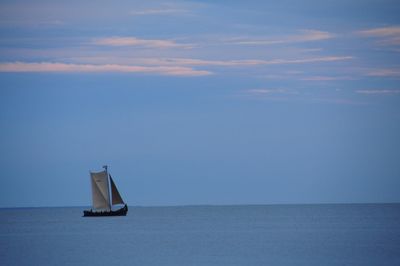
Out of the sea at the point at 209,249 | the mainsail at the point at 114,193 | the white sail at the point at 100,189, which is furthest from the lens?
the mainsail at the point at 114,193

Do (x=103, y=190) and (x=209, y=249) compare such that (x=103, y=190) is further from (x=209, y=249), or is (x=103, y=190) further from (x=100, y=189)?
(x=209, y=249)

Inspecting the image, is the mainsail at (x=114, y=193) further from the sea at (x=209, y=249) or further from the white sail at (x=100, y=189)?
the sea at (x=209, y=249)

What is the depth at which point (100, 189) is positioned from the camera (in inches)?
3996

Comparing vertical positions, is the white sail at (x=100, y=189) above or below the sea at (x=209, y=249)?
above

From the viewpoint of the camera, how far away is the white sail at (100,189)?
100688 millimetres

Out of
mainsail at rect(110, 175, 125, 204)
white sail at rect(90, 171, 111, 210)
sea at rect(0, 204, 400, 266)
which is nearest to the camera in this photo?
sea at rect(0, 204, 400, 266)

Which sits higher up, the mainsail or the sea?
the mainsail

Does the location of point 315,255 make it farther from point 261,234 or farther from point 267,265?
point 261,234

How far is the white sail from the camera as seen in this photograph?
101 m

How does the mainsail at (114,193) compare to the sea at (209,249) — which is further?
the mainsail at (114,193)

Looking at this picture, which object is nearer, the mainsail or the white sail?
the white sail

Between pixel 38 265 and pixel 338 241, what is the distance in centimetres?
2776

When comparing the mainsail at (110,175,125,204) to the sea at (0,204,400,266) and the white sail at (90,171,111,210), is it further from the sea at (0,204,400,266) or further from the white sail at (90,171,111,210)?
the sea at (0,204,400,266)

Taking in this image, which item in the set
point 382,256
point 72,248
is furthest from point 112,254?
point 382,256
